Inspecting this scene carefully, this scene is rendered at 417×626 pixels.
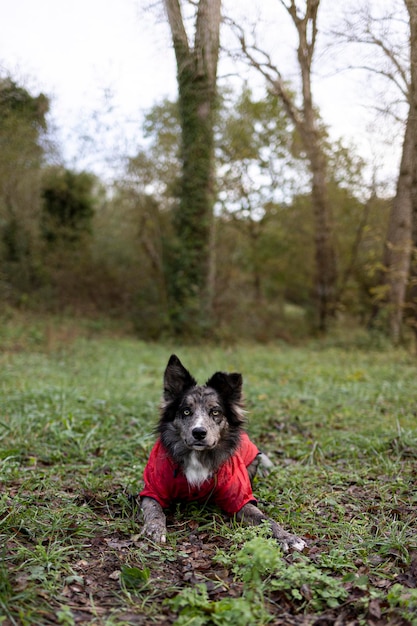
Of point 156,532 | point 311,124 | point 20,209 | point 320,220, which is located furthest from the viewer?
point 20,209

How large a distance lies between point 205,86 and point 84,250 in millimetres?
9816

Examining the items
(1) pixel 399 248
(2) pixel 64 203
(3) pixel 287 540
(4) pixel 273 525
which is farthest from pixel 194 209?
Answer: (3) pixel 287 540

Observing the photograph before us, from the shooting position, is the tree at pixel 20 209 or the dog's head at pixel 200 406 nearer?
the dog's head at pixel 200 406

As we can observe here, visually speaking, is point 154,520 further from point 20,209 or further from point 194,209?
point 20,209

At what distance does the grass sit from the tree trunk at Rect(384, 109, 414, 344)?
3.26 metres

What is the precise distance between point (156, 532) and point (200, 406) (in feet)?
3.22

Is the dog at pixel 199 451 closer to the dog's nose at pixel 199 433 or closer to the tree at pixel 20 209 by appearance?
the dog's nose at pixel 199 433

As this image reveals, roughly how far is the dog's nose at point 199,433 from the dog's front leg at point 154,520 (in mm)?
667

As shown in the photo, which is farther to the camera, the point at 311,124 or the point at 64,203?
the point at 64,203

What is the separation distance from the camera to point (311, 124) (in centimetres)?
1320

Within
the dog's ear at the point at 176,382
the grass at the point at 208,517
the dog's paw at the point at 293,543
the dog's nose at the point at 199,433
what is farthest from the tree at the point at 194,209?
the dog's paw at the point at 293,543

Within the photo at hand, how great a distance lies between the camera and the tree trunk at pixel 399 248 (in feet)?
30.1

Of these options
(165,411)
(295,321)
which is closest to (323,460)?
(165,411)

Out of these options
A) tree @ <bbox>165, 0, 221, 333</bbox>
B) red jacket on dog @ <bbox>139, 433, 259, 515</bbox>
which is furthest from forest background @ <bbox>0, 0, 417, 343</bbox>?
red jacket on dog @ <bbox>139, 433, 259, 515</bbox>
